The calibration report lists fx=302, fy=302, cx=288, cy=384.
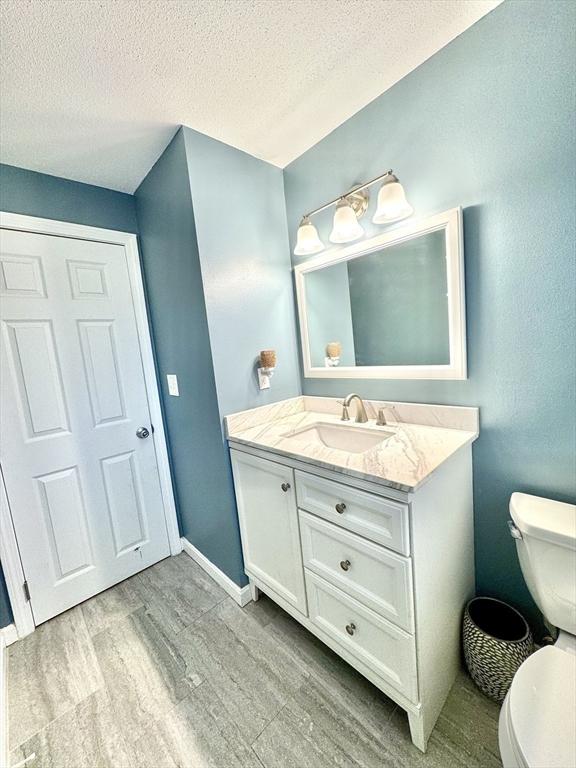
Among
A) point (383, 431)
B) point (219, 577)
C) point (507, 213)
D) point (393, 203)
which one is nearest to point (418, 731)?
point (383, 431)

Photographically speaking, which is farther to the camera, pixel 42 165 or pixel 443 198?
pixel 42 165

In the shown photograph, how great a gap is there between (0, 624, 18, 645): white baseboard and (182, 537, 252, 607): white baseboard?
34.2 inches

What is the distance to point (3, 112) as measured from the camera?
3.92 ft

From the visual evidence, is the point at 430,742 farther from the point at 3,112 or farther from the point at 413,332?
the point at 3,112

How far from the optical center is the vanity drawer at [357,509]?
0.89 meters

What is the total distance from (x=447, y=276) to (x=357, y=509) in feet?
3.19

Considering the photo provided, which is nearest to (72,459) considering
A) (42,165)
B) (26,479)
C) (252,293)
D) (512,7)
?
(26,479)

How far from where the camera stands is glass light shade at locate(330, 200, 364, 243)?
1351 millimetres

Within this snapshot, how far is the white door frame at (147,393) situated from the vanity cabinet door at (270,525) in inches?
28.2

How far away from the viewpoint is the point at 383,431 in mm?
1364

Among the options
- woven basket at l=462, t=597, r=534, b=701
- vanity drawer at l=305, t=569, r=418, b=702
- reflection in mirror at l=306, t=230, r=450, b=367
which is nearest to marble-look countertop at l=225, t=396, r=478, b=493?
reflection in mirror at l=306, t=230, r=450, b=367

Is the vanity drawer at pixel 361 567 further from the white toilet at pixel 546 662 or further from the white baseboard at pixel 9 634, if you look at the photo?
the white baseboard at pixel 9 634

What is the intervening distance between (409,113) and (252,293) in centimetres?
101

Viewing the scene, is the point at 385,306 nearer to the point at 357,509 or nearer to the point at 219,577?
the point at 357,509
